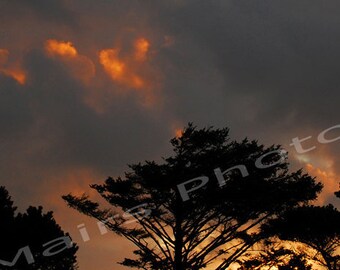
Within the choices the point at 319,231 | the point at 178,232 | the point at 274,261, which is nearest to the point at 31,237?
the point at 178,232

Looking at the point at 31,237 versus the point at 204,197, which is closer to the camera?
the point at 204,197

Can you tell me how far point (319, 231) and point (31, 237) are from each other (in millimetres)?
20758

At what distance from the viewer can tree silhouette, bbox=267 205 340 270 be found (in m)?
26.7

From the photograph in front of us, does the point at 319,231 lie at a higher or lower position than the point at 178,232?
lower

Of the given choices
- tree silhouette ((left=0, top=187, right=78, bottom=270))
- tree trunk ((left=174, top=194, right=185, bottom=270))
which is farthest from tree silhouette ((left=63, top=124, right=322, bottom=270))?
tree silhouette ((left=0, top=187, right=78, bottom=270))

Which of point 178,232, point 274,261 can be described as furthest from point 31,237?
point 274,261

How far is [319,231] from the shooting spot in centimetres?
2825

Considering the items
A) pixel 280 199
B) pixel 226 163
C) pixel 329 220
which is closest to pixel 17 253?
pixel 226 163

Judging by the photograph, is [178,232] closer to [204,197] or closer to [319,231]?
[204,197]

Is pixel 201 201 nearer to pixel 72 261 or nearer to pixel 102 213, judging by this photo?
pixel 102 213

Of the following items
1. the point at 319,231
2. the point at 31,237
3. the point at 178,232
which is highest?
the point at 31,237

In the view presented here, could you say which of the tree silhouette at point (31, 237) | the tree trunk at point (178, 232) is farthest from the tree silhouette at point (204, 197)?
A: the tree silhouette at point (31, 237)

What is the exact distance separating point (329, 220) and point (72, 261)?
19.9 m

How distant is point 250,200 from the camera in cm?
1747
